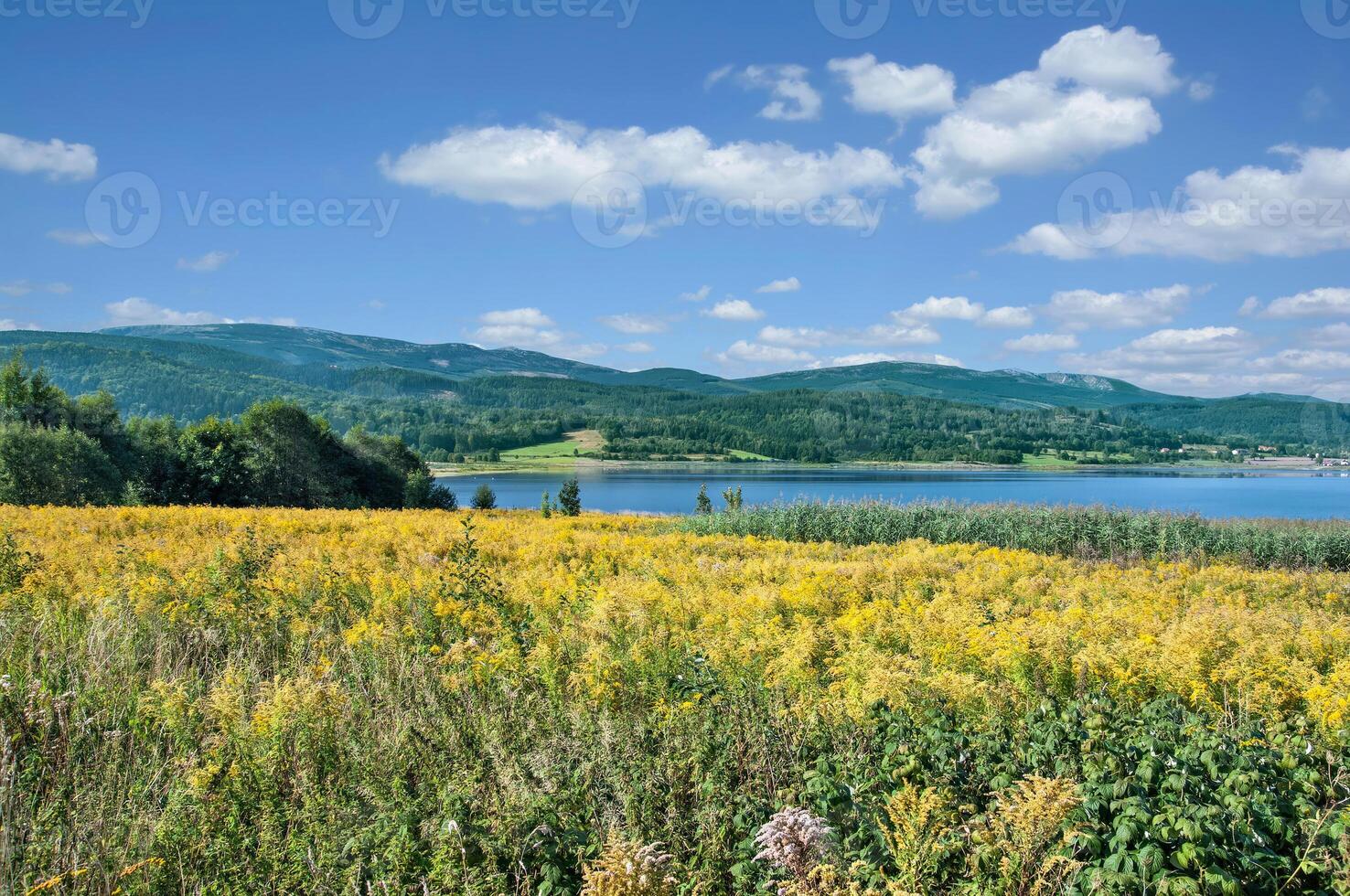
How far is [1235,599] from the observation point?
1020 cm

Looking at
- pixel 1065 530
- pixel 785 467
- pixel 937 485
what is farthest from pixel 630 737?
pixel 785 467

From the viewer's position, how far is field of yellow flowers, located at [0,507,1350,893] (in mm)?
3080

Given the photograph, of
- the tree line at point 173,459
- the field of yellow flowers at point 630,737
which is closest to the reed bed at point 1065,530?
the field of yellow flowers at point 630,737

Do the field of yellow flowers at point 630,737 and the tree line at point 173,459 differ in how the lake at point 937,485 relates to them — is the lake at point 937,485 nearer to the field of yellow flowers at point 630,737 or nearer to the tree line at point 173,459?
the tree line at point 173,459

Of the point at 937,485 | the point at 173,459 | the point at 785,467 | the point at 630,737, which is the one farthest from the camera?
the point at 785,467

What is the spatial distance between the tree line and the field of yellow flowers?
3211 centimetres

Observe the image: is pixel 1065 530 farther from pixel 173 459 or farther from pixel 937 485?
pixel 937 485

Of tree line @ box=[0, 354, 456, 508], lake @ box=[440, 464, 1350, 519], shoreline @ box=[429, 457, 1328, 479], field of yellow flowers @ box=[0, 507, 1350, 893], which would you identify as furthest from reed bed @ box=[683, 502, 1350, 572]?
shoreline @ box=[429, 457, 1328, 479]

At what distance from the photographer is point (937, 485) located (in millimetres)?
124438

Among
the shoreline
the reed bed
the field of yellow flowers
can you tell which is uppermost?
the field of yellow flowers

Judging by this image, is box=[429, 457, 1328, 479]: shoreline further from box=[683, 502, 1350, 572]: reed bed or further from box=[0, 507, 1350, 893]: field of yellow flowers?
box=[0, 507, 1350, 893]: field of yellow flowers

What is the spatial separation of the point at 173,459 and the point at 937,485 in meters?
107

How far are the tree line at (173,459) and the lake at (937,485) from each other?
2930 centimetres

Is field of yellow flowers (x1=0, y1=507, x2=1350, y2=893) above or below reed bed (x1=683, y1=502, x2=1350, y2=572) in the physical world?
above
